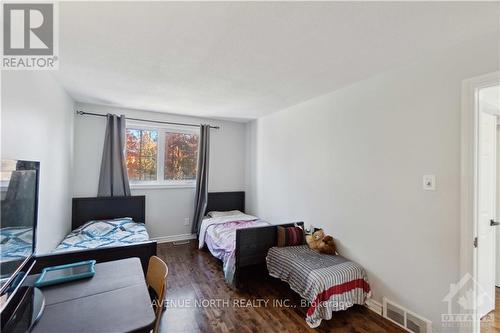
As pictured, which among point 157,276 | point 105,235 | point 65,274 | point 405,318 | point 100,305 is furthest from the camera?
point 105,235

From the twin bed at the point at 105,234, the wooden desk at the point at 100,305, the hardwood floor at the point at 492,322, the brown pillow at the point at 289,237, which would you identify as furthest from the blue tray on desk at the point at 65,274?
the hardwood floor at the point at 492,322

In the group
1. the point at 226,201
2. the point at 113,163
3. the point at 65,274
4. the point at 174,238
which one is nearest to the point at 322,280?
the point at 65,274

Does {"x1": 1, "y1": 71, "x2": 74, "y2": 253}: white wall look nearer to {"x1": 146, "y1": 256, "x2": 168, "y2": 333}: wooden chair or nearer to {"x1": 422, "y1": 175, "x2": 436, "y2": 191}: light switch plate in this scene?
{"x1": 146, "y1": 256, "x2": 168, "y2": 333}: wooden chair

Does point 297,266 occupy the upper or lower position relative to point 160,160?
lower

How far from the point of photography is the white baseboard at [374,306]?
2.23 m

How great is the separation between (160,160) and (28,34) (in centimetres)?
267

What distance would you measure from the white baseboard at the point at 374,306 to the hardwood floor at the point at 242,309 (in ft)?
0.15

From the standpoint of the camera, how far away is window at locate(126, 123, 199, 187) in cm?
399

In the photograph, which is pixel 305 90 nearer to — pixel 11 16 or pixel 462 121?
pixel 462 121

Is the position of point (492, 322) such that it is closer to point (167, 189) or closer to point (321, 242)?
point (321, 242)

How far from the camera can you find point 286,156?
3637 millimetres

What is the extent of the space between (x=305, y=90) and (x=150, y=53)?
173 centimetres

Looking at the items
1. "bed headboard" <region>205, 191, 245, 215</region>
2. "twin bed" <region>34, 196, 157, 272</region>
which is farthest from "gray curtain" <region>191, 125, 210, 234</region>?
"twin bed" <region>34, 196, 157, 272</region>

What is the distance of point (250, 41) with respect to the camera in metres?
1.74
